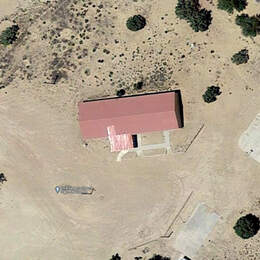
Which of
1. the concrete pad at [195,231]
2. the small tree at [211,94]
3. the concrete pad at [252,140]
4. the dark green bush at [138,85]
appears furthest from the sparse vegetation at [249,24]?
the concrete pad at [195,231]

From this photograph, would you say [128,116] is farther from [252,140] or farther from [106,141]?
[252,140]

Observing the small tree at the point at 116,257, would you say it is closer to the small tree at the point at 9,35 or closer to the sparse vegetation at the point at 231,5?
the small tree at the point at 9,35

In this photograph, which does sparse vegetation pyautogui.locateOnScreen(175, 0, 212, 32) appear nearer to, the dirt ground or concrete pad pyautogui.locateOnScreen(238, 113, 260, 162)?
the dirt ground

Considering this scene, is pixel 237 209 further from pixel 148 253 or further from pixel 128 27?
pixel 128 27

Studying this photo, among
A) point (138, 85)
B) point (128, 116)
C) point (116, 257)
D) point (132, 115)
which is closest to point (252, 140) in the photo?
point (132, 115)

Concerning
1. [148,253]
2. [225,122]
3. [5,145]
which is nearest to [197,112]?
[225,122]

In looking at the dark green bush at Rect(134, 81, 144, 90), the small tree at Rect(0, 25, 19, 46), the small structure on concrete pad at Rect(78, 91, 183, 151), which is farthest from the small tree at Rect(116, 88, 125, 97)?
the small tree at Rect(0, 25, 19, 46)
